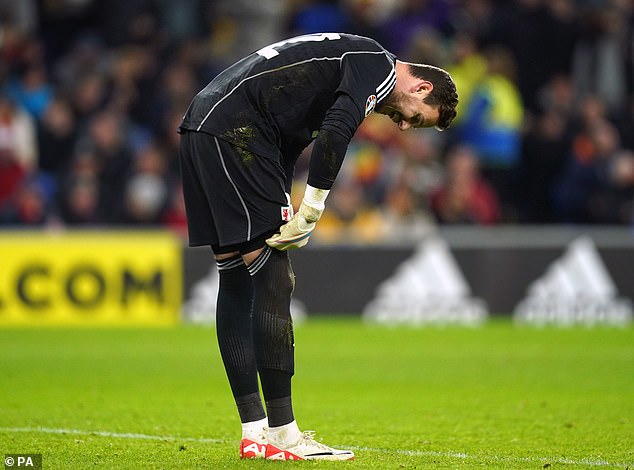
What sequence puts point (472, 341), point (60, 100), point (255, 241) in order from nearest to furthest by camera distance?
point (255, 241), point (472, 341), point (60, 100)

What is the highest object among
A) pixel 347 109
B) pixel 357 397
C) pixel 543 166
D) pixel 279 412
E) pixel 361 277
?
pixel 347 109

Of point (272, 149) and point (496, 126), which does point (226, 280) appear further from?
point (496, 126)

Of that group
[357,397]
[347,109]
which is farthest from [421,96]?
[357,397]

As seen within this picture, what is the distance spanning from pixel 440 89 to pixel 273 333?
1452 millimetres

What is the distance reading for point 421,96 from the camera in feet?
19.6

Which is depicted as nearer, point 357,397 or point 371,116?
point 357,397

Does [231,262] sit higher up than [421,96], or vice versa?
[421,96]

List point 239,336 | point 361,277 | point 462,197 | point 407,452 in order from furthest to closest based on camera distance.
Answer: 1. point 462,197
2. point 361,277
3. point 407,452
4. point 239,336

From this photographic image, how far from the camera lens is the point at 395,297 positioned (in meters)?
15.4

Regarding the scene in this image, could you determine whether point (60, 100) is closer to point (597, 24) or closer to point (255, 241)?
point (597, 24)

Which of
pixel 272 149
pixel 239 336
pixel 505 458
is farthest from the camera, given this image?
pixel 239 336

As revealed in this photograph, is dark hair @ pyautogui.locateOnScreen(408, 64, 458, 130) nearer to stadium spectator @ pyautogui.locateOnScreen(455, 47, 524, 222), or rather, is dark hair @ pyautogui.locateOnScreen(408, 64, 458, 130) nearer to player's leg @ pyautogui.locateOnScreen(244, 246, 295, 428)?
player's leg @ pyautogui.locateOnScreen(244, 246, 295, 428)

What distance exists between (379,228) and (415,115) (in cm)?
983

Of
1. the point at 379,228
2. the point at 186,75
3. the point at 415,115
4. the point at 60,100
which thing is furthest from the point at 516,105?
the point at 415,115
